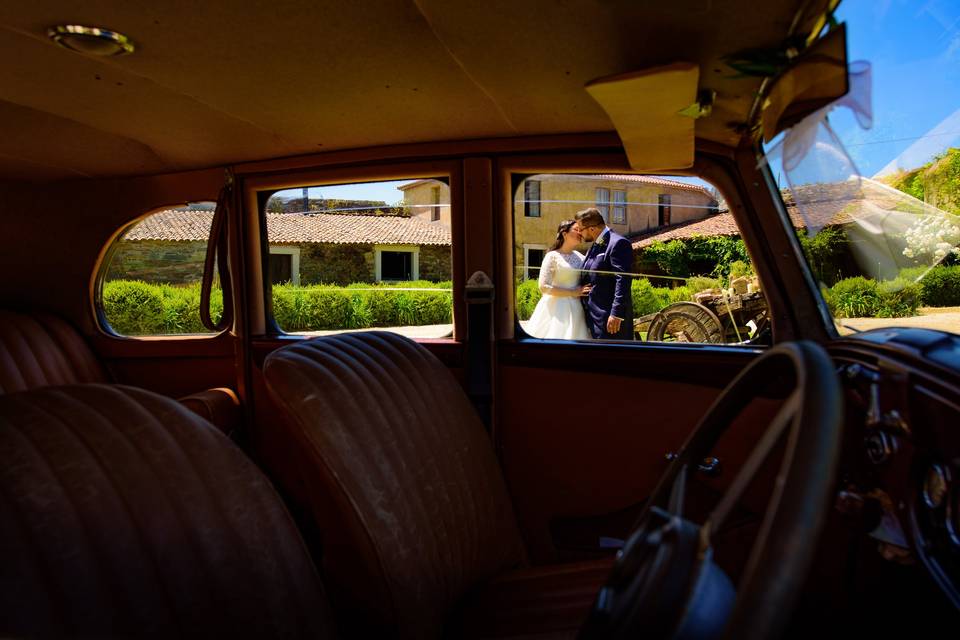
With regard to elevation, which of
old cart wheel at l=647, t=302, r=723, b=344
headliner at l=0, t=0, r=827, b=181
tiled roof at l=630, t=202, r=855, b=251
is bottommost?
old cart wheel at l=647, t=302, r=723, b=344

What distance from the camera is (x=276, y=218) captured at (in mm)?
3010

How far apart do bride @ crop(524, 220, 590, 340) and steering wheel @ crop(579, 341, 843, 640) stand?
1.68 meters

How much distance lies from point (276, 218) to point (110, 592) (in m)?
2.41

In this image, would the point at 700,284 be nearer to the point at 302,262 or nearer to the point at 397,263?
the point at 397,263

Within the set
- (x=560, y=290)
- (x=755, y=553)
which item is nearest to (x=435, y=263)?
(x=560, y=290)

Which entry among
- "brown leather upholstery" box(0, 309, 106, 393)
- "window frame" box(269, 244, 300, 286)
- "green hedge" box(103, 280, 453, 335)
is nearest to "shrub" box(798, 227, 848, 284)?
"green hedge" box(103, 280, 453, 335)

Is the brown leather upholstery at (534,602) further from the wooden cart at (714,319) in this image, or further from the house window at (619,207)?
the house window at (619,207)

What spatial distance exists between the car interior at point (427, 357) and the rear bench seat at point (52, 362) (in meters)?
0.02

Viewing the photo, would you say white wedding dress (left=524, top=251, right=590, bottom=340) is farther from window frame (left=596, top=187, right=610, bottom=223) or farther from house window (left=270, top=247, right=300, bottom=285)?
house window (left=270, top=247, right=300, bottom=285)

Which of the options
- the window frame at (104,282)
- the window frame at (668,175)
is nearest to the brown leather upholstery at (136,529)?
the window frame at (668,175)

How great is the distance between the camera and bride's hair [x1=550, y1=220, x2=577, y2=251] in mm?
2544

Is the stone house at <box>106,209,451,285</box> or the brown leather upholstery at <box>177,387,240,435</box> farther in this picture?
the stone house at <box>106,209,451,285</box>

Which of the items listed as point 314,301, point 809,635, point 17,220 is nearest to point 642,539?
point 809,635

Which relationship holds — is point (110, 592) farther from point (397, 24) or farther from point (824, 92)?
point (824, 92)
